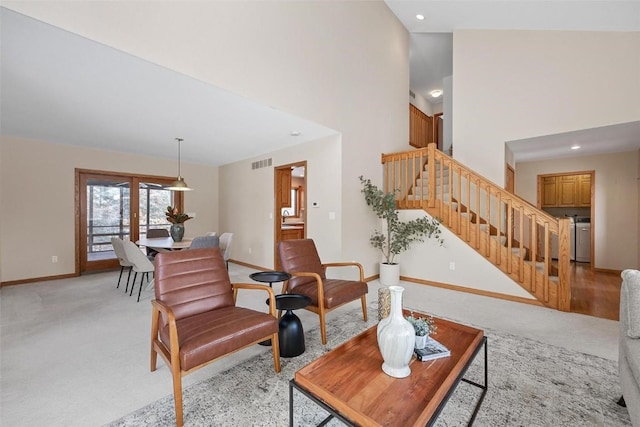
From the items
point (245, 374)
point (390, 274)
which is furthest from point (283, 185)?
point (245, 374)

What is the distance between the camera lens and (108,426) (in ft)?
5.06

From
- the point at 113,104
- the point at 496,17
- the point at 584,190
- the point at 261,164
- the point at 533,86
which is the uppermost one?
the point at 496,17

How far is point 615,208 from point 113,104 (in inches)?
332

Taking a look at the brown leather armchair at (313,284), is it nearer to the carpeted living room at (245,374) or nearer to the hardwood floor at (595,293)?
the carpeted living room at (245,374)

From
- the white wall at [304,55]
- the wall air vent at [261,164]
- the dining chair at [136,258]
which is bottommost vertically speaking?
the dining chair at [136,258]

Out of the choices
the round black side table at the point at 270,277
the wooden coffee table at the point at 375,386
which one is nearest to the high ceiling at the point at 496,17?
the wooden coffee table at the point at 375,386

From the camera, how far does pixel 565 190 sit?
656 cm

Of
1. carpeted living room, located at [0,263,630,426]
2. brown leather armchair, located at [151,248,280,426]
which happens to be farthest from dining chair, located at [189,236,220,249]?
brown leather armchair, located at [151,248,280,426]

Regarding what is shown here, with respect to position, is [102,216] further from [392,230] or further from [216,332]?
[392,230]

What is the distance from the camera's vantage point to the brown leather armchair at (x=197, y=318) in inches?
62.3

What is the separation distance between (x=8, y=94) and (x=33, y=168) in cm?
240

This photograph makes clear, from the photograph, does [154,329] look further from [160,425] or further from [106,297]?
[106,297]

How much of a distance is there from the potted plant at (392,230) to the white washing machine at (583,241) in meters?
4.23

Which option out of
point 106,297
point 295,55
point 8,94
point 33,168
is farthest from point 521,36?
point 33,168
